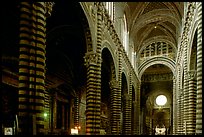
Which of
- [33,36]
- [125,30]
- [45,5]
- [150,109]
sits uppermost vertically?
[125,30]

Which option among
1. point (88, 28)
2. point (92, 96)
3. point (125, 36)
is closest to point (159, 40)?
point (125, 36)

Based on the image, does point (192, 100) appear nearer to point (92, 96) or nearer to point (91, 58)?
point (92, 96)

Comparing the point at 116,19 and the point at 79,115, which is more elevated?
the point at 116,19

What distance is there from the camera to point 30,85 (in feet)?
28.3

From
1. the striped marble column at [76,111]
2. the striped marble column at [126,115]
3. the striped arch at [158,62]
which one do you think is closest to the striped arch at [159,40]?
the striped arch at [158,62]

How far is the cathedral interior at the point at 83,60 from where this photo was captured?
8.79 metres

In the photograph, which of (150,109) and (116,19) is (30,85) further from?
(150,109)

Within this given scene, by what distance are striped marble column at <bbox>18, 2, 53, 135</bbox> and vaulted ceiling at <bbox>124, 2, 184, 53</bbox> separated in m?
20.0

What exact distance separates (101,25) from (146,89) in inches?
1155

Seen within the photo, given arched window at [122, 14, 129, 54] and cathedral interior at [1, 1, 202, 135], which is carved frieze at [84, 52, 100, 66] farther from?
arched window at [122, 14, 129, 54]

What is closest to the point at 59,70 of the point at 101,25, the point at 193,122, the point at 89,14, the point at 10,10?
the point at 101,25

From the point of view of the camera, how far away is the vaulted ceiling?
3042 cm

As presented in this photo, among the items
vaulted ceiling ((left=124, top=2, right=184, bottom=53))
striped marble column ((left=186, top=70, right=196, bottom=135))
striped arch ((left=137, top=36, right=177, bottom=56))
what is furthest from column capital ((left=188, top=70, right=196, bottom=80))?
striped arch ((left=137, top=36, right=177, bottom=56))

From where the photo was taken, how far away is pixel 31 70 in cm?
870
